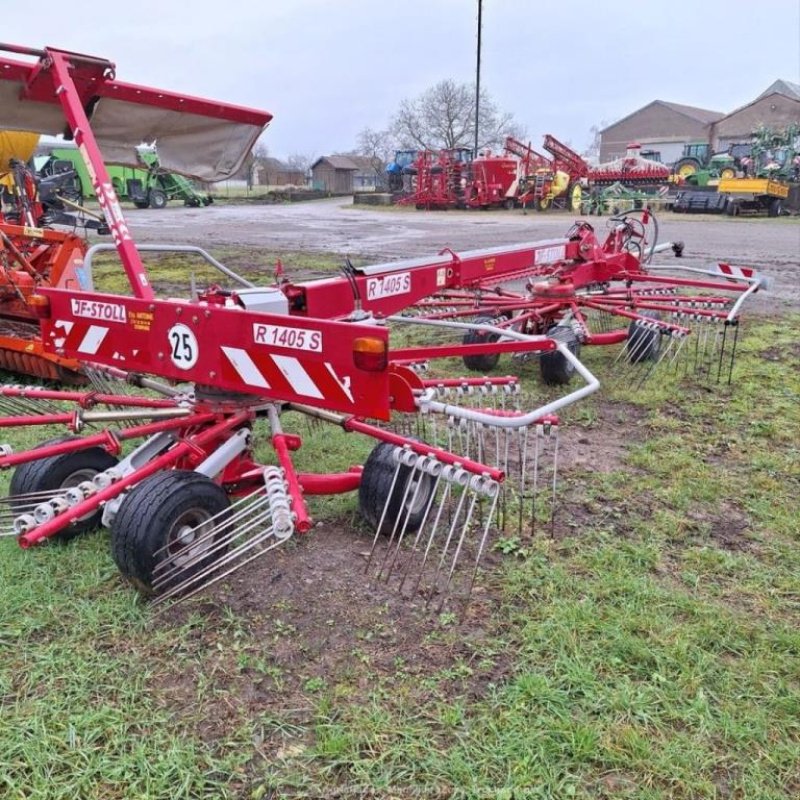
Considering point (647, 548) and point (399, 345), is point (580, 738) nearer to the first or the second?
point (647, 548)

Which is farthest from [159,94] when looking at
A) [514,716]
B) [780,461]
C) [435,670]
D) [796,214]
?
[796,214]

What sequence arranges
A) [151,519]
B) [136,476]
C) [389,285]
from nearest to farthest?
[151,519]
[136,476]
[389,285]

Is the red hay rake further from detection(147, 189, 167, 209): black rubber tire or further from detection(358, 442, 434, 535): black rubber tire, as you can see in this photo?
detection(147, 189, 167, 209): black rubber tire

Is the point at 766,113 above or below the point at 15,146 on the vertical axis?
above

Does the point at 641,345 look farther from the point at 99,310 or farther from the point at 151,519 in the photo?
the point at 151,519

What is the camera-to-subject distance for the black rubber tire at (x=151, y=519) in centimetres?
251

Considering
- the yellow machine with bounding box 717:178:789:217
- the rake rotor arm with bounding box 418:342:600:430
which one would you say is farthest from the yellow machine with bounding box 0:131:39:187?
the yellow machine with bounding box 717:178:789:217

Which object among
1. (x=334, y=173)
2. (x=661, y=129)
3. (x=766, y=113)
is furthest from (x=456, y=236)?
(x=661, y=129)

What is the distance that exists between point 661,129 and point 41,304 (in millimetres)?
76728

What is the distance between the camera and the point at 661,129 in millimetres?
69812

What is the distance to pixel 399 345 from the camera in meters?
6.71

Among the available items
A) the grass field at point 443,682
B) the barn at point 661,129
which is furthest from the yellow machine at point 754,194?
the barn at point 661,129

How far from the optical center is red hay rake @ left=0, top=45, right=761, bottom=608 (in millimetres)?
2516

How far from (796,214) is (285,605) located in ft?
92.9
